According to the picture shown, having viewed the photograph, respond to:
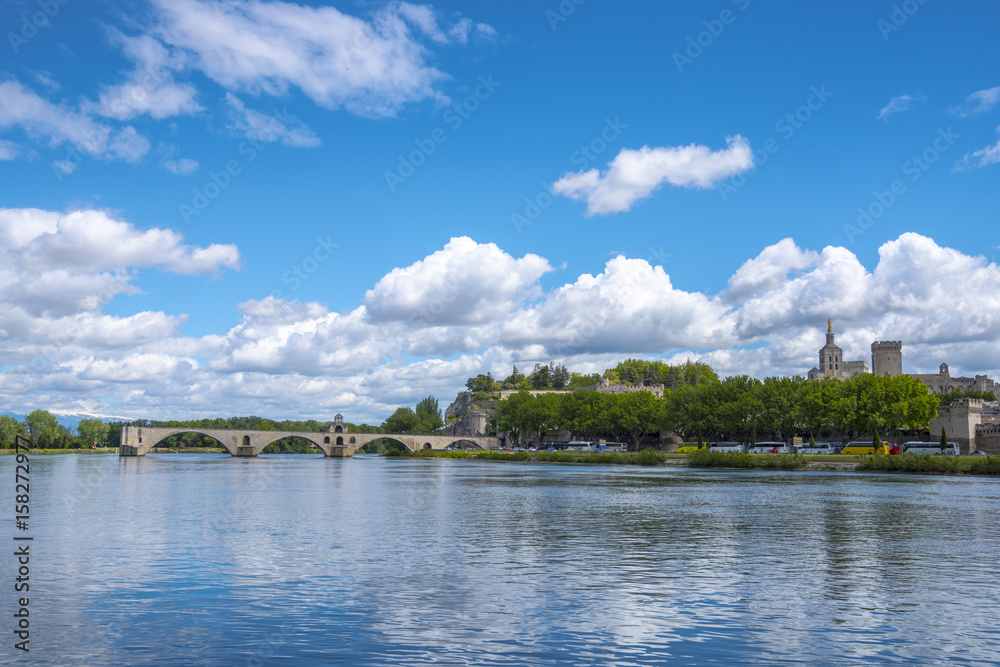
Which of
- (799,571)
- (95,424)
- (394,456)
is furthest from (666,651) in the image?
(95,424)

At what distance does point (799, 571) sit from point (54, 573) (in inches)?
766

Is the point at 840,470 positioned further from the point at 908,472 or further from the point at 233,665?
the point at 233,665

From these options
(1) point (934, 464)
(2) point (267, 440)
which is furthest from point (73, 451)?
(1) point (934, 464)

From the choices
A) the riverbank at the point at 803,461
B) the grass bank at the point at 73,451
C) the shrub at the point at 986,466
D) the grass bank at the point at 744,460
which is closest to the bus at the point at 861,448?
the riverbank at the point at 803,461

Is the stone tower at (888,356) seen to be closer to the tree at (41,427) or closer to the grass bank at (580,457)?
the grass bank at (580,457)

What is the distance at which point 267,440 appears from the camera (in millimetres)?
154500

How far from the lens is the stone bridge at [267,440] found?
13762cm

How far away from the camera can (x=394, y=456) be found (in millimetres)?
169375

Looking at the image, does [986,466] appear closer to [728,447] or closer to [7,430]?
[728,447]

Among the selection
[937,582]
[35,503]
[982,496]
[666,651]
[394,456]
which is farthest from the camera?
[394,456]

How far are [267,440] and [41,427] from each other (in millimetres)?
45945

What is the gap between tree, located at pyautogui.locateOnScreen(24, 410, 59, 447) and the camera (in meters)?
157

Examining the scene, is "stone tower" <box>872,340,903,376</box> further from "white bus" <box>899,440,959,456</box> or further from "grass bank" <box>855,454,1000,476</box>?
"grass bank" <box>855,454,1000,476</box>

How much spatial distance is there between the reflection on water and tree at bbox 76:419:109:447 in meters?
151
